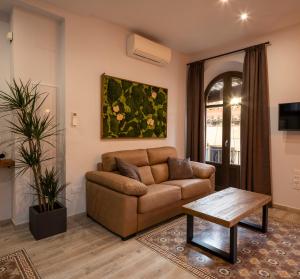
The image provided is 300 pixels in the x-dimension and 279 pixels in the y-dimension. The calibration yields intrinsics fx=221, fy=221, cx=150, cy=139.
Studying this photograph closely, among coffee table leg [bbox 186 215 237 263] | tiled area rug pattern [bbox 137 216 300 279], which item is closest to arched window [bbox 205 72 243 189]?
tiled area rug pattern [bbox 137 216 300 279]

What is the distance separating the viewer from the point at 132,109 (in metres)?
3.65

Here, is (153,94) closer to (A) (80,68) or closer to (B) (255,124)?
(A) (80,68)

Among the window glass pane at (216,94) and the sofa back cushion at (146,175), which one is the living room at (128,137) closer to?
the sofa back cushion at (146,175)

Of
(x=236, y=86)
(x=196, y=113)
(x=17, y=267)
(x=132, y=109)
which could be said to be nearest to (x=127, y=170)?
(x=132, y=109)

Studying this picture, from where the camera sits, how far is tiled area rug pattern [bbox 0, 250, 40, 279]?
1.86 m

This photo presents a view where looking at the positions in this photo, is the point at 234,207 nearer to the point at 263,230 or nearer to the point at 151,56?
the point at 263,230

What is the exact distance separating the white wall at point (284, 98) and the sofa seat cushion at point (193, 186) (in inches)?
43.3

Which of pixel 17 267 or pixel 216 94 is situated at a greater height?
pixel 216 94

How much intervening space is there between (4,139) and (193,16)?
304 centimetres

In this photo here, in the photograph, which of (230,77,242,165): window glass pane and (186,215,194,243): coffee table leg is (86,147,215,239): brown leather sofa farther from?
(230,77,242,165): window glass pane

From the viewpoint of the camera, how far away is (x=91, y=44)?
3.18m

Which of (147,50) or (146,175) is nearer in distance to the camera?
(146,175)

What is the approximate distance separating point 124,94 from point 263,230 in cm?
268

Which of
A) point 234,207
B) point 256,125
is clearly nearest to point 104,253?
point 234,207
